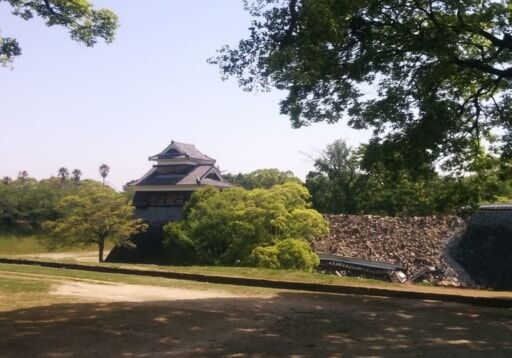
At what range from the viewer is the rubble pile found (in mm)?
19780

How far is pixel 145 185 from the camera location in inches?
1462

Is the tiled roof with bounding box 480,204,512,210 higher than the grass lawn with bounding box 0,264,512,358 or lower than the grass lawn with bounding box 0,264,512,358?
higher

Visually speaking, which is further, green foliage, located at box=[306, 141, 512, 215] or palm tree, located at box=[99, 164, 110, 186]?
palm tree, located at box=[99, 164, 110, 186]

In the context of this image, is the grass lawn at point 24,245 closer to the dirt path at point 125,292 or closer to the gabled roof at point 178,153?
the gabled roof at point 178,153

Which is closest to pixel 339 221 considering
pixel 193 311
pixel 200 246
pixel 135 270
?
pixel 200 246

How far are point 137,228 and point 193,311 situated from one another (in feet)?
79.1

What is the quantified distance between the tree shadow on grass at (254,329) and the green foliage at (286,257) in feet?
29.9

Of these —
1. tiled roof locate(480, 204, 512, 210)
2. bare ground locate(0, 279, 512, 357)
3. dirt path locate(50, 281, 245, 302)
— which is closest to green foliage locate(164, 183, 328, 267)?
tiled roof locate(480, 204, 512, 210)

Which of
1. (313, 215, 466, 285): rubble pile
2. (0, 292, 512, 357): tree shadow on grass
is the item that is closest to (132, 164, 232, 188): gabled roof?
(313, 215, 466, 285): rubble pile

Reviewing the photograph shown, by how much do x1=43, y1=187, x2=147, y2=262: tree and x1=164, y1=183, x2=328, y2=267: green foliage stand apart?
607cm

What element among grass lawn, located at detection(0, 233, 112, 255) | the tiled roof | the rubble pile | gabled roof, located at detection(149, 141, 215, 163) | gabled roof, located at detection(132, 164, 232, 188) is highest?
gabled roof, located at detection(149, 141, 215, 163)

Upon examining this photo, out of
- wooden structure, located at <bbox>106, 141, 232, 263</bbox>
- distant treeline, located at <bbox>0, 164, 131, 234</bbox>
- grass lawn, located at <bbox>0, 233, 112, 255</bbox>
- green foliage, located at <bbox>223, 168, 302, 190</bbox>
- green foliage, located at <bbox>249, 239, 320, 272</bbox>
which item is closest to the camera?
green foliage, located at <bbox>249, 239, 320, 272</bbox>

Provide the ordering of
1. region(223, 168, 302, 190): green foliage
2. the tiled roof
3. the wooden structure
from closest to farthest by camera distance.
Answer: the tiled roof < the wooden structure < region(223, 168, 302, 190): green foliage

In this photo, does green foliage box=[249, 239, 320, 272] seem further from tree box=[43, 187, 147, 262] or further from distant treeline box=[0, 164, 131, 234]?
distant treeline box=[0, 164, 131, 234]
